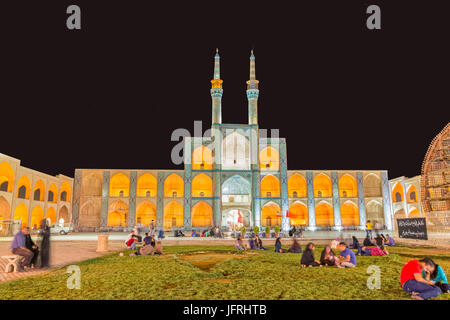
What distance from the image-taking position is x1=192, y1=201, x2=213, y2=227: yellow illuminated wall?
32.7 metres

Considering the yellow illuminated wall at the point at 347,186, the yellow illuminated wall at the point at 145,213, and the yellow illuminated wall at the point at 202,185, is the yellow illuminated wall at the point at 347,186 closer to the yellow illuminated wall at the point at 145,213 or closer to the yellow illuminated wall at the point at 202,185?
the yellow illuminated wall at the point at 202,185

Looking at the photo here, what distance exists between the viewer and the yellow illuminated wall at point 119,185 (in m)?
33.2

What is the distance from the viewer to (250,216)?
31.6 m

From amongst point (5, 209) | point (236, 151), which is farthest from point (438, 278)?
point (236, 151)

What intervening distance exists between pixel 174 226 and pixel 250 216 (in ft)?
27.0

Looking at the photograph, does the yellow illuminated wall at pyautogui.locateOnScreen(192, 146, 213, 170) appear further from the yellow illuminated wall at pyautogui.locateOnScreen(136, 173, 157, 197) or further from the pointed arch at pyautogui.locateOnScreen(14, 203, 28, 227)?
the pointed arch at pyautogui.locateOnScreen(14, 203, 28, 227)

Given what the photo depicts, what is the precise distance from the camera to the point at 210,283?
5555 mm

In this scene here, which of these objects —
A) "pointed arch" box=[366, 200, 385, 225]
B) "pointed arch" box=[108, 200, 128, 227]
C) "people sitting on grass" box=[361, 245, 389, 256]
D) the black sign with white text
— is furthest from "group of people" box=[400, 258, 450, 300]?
"pointed arch" box=[366, 200, 385, 225]

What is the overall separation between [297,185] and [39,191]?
87.0ft
